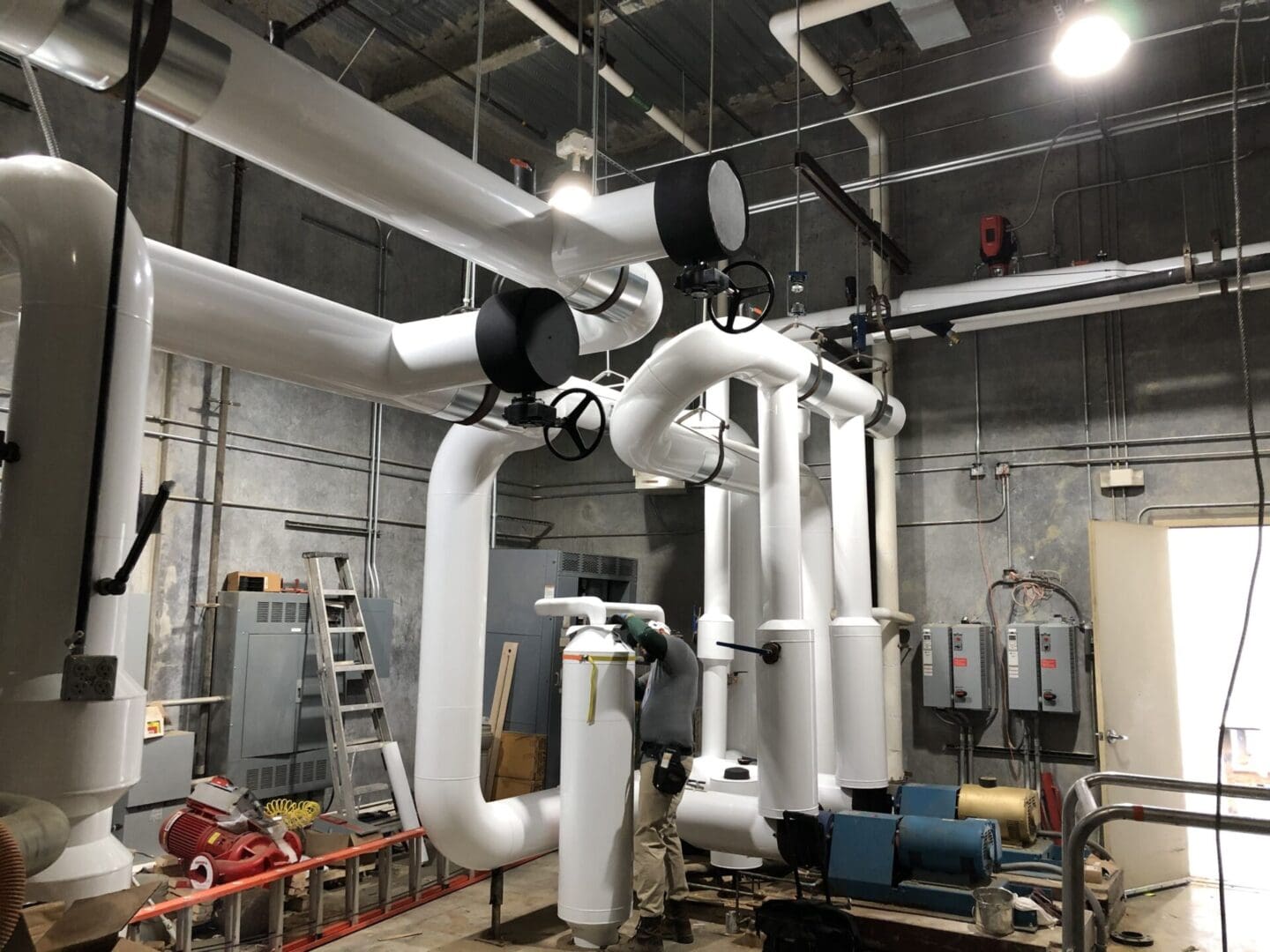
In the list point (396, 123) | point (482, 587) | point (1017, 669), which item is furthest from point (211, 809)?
point (1017, 669)

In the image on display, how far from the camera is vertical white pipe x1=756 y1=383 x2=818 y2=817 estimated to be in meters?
4.38

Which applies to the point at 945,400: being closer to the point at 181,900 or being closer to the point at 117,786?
the point at 181,900

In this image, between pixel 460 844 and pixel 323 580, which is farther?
pixel 323 580

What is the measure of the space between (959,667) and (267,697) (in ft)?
15.2

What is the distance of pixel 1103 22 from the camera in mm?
4191

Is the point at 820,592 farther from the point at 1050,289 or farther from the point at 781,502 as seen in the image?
the point at 1050,289

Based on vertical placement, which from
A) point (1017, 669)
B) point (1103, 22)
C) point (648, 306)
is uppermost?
point (1103, 22)

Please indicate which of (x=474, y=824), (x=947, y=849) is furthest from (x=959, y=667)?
(x=474, y=824)

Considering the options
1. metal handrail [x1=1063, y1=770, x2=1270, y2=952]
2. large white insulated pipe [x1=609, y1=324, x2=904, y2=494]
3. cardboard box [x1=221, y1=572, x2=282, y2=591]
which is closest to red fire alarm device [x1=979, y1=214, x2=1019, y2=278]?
large white insulated pipe [x1=609, y1=324, x2=904, y2=494]

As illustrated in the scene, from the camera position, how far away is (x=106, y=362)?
1874 mm

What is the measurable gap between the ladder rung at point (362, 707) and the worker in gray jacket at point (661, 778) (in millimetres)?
1987

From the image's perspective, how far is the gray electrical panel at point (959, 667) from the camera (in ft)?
21.0

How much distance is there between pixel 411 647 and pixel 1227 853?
19.9ft

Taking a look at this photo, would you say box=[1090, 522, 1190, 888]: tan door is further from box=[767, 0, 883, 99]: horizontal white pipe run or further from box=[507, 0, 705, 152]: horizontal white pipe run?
box=[507, 0, 705, 152]: horizontal white pipe run
